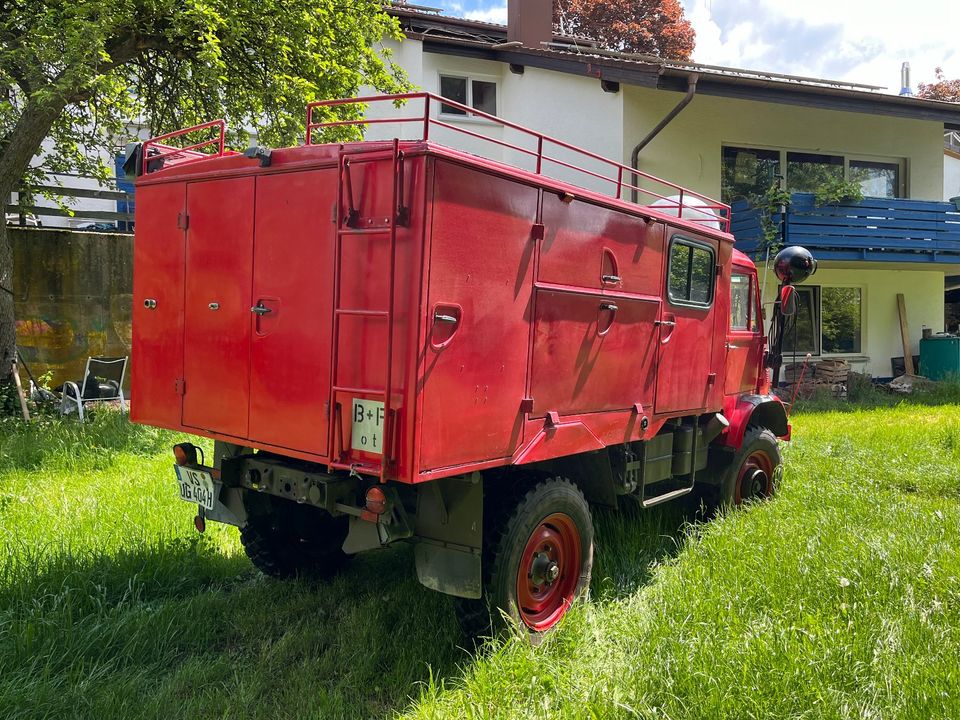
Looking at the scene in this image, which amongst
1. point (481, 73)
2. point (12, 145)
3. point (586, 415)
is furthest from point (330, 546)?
point (481, 73)

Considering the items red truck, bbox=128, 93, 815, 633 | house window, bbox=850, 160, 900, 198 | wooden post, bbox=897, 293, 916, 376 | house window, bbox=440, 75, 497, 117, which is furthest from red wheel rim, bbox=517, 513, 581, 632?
house window, bbox=850, 160, 900, 198

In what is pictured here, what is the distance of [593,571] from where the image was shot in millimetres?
4531

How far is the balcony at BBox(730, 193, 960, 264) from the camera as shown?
12289mm

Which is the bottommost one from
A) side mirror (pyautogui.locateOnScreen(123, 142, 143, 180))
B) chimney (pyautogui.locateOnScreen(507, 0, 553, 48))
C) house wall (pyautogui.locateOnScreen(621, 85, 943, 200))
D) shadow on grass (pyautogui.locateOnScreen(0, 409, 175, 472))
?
shadow on grass (pyautogui.locateOnScreen(0, 409, 175, 472))

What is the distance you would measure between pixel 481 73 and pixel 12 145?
353 inches

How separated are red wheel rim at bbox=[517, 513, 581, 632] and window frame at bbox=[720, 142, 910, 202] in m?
11.5

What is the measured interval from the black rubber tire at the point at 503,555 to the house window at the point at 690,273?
178 cm

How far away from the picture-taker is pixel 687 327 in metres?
4.82

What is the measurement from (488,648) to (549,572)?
1.78 ft

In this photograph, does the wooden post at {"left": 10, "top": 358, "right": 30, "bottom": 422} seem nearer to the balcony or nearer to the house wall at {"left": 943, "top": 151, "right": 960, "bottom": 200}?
the balcony

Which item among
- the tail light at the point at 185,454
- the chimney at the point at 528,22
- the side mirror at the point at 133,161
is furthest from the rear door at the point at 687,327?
the chimney at the point at 528,22

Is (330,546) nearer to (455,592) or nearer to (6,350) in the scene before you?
(455,592)

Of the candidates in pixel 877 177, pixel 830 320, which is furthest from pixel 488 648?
pixel 877 177

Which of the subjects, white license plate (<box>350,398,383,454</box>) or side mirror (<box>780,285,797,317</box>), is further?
side mirror (<box>780,285,797,317</box>)
